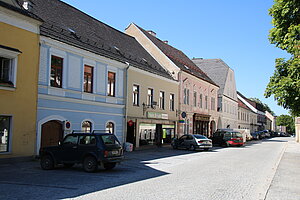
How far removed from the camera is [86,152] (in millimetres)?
13414

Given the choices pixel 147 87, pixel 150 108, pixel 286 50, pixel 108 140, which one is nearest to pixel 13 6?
pixel 108 140

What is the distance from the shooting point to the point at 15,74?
51.6ft

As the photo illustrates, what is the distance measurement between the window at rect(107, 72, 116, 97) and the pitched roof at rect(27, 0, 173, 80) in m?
1.23

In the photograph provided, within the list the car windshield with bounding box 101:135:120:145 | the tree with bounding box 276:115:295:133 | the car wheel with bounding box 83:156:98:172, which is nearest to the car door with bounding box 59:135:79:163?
the car wheel with bounding box 83:156:98:172

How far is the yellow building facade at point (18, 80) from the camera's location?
49.9ft

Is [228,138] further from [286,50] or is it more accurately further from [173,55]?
[286,50]

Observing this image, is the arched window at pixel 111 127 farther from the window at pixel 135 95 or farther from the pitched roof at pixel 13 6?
the pitched roof at pixel 13 6

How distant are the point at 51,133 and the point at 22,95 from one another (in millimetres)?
3205

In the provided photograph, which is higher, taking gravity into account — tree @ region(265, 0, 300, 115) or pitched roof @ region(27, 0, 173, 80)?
pitched roof @ region(27, 0, 173, 80)

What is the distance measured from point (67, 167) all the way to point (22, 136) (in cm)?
298

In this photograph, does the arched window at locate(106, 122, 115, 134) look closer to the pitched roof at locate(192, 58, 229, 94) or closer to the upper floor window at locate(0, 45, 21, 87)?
the upper floor window at locate(0, 45, 21, 87)

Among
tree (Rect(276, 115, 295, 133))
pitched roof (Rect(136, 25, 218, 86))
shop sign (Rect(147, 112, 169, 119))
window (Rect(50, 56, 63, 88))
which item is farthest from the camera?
tree (Rect(276, 115, 295, 133))

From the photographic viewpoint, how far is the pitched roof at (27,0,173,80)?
19.9 m

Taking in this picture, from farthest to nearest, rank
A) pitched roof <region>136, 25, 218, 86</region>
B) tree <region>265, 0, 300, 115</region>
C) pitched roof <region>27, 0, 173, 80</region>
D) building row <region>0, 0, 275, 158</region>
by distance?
1. pitched roof <region>136, 25, 218, 86</region>
2. pitched roof <region>27, 0, 173, 80</region>
3. building row <region>0, 0, 275, 158</region>
4. tree <region>265, 0, 300, 115</region>
